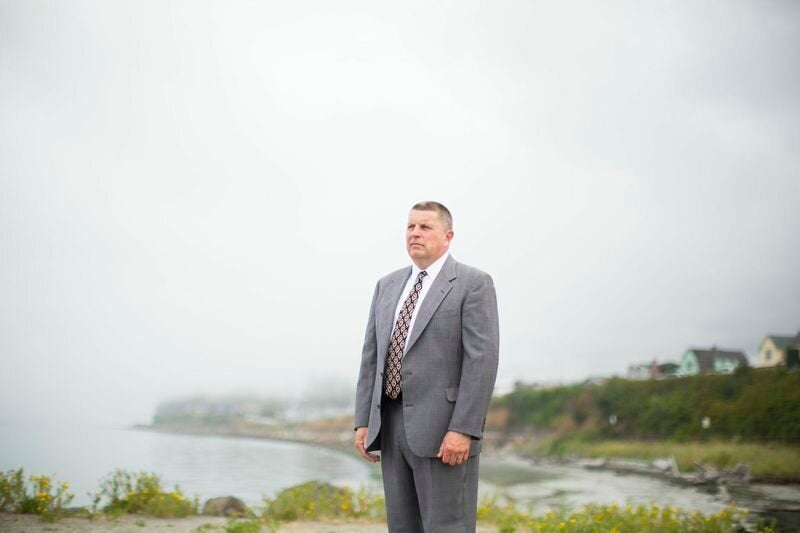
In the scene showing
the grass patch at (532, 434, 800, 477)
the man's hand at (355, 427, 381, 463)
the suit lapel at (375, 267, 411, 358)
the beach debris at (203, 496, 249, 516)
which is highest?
the suit lapel at (375, 267, 411, 358)

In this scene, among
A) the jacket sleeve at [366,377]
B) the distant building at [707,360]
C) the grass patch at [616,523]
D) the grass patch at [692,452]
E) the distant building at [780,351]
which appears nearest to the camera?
the jacket sleeve at [366,377]

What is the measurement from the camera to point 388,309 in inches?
123

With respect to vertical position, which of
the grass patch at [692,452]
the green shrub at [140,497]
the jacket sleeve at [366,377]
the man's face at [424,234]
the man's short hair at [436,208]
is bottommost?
the grass patch at [692,452]

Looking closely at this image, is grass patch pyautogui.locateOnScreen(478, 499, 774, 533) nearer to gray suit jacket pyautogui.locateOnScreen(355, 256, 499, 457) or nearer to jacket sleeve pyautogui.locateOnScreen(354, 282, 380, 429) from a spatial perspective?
jacket sleeve pyautogui.locateOnScreen(354, 282, 380, 429)

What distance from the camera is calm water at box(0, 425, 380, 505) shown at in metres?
7.10

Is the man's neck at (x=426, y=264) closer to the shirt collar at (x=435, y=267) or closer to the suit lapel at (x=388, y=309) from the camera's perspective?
the shirt collar at (x=435, y=267)

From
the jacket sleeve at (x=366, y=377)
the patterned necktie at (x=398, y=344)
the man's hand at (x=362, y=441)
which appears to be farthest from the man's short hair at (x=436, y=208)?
the man's hand at (x=362, y=441)

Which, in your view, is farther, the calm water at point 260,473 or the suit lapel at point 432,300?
the calm water at point 260,473

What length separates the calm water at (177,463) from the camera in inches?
279

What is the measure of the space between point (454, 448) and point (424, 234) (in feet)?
3.32

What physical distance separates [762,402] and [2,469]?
70.1 ft

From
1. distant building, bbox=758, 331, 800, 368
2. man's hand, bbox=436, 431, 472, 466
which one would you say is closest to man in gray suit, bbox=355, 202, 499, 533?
man's hand, bbox=436, 431, 472, 466

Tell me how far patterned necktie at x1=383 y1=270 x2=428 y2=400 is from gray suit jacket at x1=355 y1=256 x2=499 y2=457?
0.12 feet

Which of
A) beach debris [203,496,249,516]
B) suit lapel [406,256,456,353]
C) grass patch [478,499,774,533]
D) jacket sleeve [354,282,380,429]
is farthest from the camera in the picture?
beach debris [203,496,249,516]
